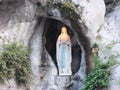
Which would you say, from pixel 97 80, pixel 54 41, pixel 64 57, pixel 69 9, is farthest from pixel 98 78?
pixel 54 41

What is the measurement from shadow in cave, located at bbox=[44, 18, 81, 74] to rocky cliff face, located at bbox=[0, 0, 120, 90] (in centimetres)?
2

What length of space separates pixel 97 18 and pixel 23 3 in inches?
65.7

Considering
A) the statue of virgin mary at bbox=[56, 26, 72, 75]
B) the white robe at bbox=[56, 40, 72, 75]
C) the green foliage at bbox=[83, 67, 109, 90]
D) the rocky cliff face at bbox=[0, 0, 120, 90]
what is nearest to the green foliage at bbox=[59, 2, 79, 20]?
the rocky cliff face at bbox=[0, 0, 120, 90]

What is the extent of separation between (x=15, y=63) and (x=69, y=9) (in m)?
1.59

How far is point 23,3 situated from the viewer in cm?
769

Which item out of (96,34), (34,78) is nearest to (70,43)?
(96,34)

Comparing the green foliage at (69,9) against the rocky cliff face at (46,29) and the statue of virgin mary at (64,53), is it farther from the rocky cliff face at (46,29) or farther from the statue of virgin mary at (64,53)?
the statue of virgin mary at (64,53)

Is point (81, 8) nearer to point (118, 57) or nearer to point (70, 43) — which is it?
point (70, 43)

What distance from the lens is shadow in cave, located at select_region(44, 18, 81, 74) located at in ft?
26.1

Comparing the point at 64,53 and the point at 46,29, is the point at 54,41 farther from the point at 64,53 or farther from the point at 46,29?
the point at 64,53

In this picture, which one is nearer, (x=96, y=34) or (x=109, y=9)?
(x=96, y=34)

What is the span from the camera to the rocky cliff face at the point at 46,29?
7.35 metres

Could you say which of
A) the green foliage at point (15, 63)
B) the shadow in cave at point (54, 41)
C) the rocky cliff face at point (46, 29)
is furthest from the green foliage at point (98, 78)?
the green foliage at point (15, 63)

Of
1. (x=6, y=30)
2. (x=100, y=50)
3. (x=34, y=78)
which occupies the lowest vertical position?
(x=34, y=78)
